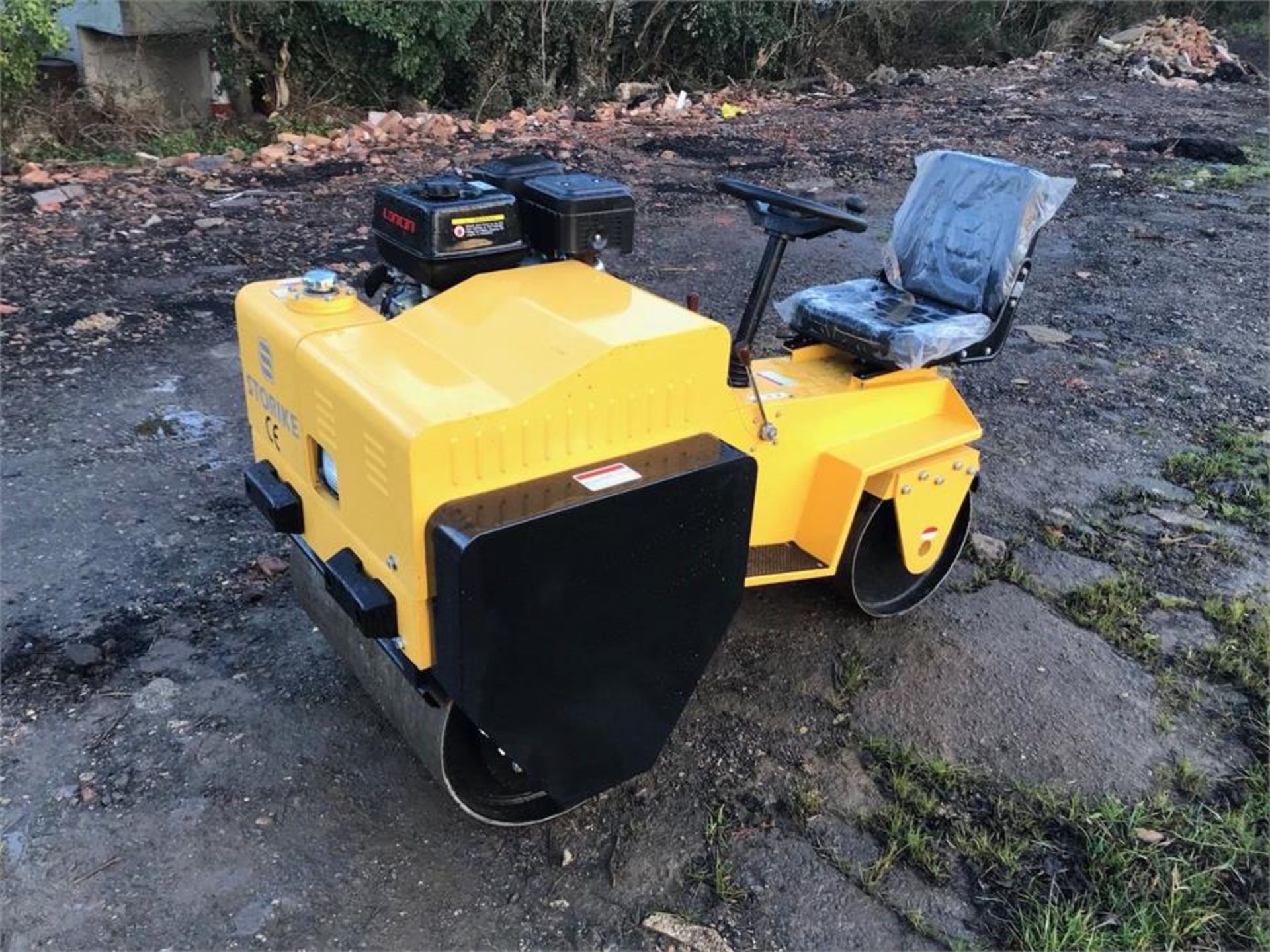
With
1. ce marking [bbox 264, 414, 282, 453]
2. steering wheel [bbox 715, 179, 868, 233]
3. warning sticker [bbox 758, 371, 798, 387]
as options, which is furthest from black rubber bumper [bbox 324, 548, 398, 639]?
steering wheel [bbox 715, 179, 868, 233]

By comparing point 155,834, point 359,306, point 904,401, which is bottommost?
point 155,834

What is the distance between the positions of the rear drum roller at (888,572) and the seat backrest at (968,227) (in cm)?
60

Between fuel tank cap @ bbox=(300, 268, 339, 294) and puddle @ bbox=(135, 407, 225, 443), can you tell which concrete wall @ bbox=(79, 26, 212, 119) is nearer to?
puddle @ bbox=(135, 407, 225, 443)

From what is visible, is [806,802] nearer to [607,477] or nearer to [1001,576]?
[607,477]

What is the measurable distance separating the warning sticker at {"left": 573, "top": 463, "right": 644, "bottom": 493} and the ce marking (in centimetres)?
78

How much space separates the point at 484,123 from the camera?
27.9 ft

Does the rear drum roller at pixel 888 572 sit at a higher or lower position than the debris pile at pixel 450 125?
lower

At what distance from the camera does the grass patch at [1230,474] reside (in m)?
3.61

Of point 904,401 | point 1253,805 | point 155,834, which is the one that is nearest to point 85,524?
point 155,834

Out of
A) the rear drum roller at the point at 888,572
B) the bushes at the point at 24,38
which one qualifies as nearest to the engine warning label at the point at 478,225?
the rear drum roller at the point at 888,572

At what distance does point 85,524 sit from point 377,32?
6549 mm

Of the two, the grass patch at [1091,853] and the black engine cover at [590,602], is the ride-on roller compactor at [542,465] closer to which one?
the black engine cover at [590,602]

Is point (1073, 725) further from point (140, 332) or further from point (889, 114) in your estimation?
point (889, 114)

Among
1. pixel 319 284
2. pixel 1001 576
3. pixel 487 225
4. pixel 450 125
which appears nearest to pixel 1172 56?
pixel 450 125
